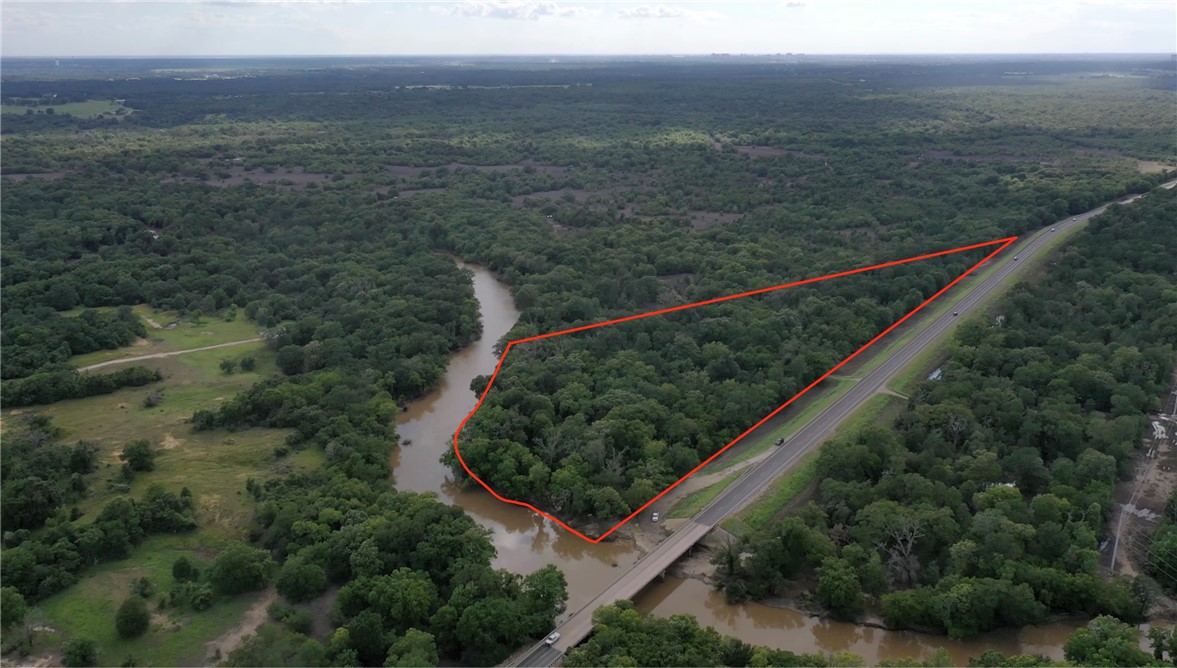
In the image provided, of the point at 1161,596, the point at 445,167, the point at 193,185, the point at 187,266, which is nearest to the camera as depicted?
the point at 1161,596

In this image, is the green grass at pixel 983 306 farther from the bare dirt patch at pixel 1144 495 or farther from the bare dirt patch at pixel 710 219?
the bare dirt patch at pixel 710 219

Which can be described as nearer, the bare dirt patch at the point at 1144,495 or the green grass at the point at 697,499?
the bare dirt patch at the point at 1144,495

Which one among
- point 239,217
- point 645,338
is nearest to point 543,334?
point 645,338

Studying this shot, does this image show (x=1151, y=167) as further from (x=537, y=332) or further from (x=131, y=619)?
(x=131, y=619)

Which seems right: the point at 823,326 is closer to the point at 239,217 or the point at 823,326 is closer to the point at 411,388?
the point at 411,388

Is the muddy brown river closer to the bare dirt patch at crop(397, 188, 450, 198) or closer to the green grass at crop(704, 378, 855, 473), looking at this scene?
the green grass at crop(704, 378, 855, 473)

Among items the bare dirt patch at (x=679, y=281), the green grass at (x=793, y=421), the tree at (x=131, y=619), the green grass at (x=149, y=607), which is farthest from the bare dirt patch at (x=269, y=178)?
the tree at (x=131, y=619)
